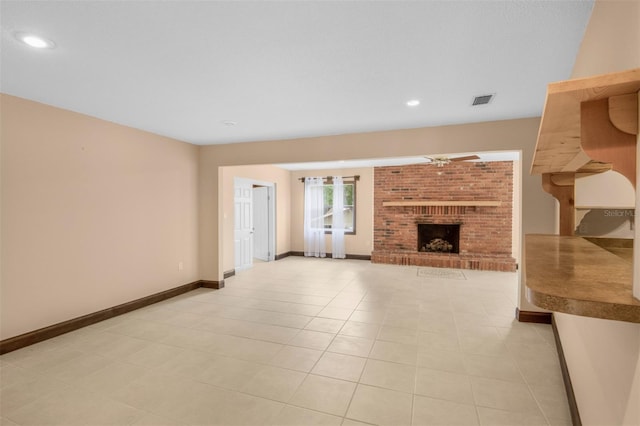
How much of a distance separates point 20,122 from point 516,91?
472cm

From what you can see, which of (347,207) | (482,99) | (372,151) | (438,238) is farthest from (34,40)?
(438,238)

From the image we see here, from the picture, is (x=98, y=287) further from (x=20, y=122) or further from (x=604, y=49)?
(x=604, y=49)

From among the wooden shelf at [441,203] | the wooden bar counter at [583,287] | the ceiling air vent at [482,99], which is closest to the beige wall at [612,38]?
the wooden bar counter at [583,287]

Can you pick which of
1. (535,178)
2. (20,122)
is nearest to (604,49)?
(535,178)

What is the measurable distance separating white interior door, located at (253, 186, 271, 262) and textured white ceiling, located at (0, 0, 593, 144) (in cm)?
430

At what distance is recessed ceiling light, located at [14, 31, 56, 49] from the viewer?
186 cm

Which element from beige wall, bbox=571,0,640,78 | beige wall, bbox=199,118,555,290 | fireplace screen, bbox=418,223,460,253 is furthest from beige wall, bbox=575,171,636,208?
fireplace screen, bbox=418,223,460,253

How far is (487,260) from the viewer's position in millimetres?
6348

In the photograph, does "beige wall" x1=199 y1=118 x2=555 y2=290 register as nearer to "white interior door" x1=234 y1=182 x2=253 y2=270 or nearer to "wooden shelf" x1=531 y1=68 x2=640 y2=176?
"white interior door" x1=234 y1=182 x2=253 y2=270

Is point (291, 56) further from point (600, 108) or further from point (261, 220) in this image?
point (261, 220)

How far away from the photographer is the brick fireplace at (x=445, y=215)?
6617mm

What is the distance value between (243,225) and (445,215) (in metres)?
4.67

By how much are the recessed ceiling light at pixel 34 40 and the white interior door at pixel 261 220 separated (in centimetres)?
568

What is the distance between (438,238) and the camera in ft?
23.8
